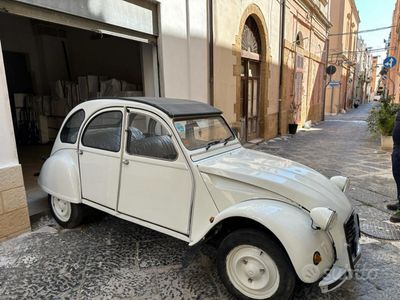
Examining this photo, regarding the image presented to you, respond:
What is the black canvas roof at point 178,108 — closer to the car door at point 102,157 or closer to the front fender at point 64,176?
the car door at point 102,157

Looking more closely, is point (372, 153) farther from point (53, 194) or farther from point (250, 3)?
point (53, 194)

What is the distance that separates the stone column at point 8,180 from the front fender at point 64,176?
32cm

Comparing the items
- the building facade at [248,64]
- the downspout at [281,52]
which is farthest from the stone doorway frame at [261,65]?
the downspout at [281,52]

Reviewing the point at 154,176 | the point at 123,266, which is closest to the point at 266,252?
the point at 154,176

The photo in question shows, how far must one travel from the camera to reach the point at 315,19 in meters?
14.7

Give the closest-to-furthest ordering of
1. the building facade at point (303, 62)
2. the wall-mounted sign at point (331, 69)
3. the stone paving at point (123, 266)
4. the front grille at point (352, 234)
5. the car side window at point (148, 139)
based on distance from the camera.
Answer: the front grille at point (352, 234) → the stone paving at point (123, 266) → the car side window at point (148, 139) → the building facade at point (303, 62) → the wall-mounted sign at point (331, 69)

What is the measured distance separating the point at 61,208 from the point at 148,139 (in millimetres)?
1675

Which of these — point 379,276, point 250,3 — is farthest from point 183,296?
point 250,3

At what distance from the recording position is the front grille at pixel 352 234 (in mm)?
2352

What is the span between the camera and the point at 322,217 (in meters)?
2.06

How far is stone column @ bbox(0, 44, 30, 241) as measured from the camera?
3.19m

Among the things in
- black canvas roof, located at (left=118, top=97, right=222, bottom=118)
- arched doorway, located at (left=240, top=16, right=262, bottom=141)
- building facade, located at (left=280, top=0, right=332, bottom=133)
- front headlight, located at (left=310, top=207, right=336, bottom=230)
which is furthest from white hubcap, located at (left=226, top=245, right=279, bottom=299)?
building facade, located at (left=280, top=0, right=332, bottom=133)

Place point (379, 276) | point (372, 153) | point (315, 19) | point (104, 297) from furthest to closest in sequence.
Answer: point (315, 19) → point (372, 153) → point (379, 276) → point (104, 297)

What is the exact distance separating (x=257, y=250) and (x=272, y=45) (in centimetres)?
916
